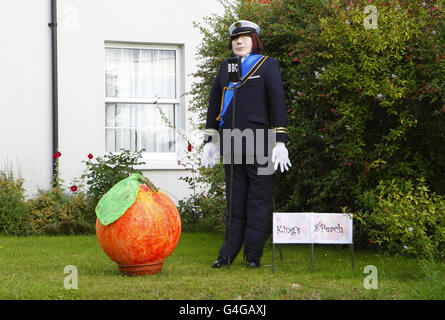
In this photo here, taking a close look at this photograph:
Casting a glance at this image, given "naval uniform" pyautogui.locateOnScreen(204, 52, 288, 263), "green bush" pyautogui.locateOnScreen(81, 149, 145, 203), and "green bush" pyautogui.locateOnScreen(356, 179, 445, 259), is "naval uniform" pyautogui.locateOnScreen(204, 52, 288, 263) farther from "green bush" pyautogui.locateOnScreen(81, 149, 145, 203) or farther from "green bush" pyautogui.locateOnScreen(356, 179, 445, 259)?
"green bush" pyautogui.locateOnScreen(81, 149, 145, 203)

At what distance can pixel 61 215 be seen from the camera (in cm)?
859

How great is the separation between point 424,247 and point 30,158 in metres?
6.08

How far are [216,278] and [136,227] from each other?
2.31 ft

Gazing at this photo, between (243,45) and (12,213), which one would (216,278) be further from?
(12,213)

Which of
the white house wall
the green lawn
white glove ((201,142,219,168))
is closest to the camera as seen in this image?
the green lawn

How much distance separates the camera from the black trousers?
5637 mm

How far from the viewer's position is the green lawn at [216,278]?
452 cm

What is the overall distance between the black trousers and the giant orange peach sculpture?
2.20 feet

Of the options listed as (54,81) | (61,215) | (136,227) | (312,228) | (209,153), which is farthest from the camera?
(54,81)

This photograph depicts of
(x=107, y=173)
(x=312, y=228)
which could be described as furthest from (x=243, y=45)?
(x=107, y=173)

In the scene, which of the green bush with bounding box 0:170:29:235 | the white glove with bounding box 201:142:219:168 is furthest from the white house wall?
the white glove with bounding box 201:142:219:168

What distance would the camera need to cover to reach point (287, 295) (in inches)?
177

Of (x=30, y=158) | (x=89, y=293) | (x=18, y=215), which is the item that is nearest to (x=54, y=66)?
(x=30, y=158)
